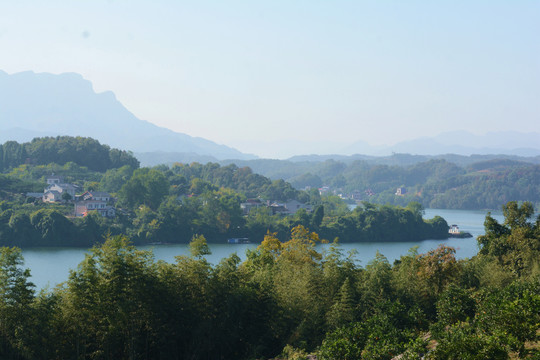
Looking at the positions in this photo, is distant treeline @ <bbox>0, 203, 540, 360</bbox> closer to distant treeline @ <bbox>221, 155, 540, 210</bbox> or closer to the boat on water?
the boat on water

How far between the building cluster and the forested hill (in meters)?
10.3

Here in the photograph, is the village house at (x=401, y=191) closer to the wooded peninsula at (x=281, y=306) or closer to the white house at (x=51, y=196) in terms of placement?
the white house at (x=51, y=196)

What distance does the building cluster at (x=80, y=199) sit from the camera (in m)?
32.1

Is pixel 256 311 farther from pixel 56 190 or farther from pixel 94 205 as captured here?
pixel 56 190

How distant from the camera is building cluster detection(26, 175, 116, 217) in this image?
32.1 m

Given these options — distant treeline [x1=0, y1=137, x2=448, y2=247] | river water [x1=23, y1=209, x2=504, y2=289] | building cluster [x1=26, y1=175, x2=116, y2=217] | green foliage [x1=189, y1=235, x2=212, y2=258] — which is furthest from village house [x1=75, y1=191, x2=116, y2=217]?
green foliage [x1=189, y1=235, x2=212, y2=258]

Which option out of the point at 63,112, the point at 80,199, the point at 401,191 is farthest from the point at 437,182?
the point at 63,112

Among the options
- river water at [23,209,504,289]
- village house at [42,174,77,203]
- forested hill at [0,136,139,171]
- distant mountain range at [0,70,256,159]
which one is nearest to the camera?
river water at [23,209,504,289]

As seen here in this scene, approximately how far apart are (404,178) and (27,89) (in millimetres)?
102433

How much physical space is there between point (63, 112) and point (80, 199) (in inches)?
4858

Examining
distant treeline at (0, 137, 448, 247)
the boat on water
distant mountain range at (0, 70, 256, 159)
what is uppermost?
distant mountain range at (0, 70, 256, 159)

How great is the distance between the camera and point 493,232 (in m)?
15.2

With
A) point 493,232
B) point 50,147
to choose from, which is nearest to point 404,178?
point 50,147

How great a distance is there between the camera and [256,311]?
9.48 m
